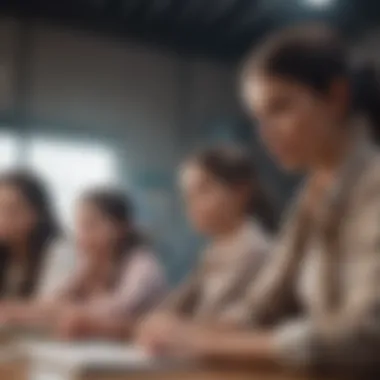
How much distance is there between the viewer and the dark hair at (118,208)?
1104 mm

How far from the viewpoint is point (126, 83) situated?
3.74 ft

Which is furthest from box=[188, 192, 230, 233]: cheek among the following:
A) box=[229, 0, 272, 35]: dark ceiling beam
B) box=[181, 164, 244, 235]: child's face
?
box=[229, 0, 272, 35]: dark ceiling beam

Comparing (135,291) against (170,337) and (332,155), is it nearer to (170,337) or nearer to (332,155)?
(170,337)

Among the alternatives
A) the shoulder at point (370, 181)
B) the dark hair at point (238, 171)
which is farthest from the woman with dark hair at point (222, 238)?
the shoulder at point (370, 181)

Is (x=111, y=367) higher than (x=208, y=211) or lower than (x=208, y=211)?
lower

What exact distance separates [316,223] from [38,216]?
40 cm

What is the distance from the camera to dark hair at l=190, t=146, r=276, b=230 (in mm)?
1028

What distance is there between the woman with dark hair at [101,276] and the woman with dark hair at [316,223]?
10cm

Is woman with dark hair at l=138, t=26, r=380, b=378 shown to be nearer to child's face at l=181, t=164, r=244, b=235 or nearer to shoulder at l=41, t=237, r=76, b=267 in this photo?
child's face at l=181, t=164, r=244, b=235

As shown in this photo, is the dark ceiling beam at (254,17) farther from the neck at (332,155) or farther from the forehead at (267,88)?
the neck at (332,155)

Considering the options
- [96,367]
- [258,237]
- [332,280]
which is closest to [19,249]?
[96,367]

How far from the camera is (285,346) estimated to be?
0.96 metres

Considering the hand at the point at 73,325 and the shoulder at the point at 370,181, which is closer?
the shoulder at the point at 370,181

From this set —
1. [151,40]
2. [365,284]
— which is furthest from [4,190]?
[365,284]
